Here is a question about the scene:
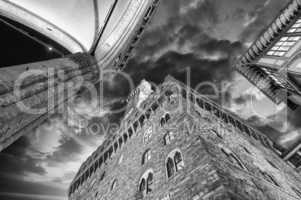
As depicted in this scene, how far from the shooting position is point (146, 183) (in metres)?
8.92

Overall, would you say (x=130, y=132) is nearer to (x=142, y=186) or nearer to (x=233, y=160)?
(x=142, y=186)

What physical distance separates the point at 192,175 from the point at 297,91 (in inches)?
514

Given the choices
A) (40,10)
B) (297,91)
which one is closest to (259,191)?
(40,10)

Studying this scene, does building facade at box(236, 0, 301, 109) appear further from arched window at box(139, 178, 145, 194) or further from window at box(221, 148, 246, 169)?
arched window at box(139, 178, 145, 194)

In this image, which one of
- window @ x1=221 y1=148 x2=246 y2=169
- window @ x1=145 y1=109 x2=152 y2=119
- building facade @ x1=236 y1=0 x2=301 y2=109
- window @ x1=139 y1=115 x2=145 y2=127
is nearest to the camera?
window @ x1=221 y1=148 x2=246 y2=169

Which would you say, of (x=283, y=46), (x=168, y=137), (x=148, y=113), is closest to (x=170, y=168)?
(x=168, y=137)

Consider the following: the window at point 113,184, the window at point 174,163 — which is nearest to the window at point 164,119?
the window at point 174,163

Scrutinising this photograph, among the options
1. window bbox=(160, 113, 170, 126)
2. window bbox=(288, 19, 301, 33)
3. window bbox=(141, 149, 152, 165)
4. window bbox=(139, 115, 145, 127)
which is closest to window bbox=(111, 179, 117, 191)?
window bbox=(141, 149, 152, 165)

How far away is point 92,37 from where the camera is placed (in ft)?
25.3

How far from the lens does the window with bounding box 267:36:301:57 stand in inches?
537

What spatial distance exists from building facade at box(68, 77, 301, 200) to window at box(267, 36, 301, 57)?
6.31 meters

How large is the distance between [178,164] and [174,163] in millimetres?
276

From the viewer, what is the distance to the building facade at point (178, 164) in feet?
21.3

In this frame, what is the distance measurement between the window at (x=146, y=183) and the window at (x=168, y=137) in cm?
166
